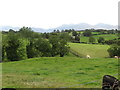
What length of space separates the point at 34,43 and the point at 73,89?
3061 inches

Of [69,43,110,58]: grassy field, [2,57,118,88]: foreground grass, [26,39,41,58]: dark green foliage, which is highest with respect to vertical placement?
[2,57,118,88]: foreground grass

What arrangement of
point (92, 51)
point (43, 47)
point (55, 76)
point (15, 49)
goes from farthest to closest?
point (92, 51)
point (43, 47)
point (15, 49)
point (55, 76)

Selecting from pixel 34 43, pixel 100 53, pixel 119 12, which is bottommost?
pixel 100 53

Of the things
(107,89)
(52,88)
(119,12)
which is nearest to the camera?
(119,12)

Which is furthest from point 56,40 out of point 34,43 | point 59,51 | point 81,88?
point 81,88

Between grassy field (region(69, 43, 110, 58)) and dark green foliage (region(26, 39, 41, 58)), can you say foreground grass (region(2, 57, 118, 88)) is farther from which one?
grassy field (region(69, 43, 110, 58))

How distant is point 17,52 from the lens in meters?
77.6

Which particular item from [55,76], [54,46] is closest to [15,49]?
[54,46]

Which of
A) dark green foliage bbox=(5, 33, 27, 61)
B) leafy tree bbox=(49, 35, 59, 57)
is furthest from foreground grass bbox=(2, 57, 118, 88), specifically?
leafy tree bbox=(49, 35, 59, 57)

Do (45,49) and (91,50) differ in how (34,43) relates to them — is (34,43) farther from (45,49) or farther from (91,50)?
(91,50)

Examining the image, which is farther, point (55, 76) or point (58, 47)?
point (58, 47)

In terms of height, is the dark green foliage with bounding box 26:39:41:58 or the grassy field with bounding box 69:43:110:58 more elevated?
the dark green foliage with bounding box 26:39:41:58

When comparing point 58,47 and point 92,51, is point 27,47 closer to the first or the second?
point 58,47

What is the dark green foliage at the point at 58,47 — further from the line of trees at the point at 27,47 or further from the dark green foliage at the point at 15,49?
the dark green foliage at the point at 15,49
